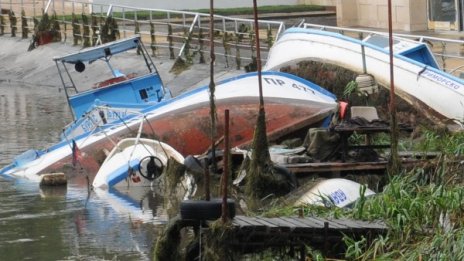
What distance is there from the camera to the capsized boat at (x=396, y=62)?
18781 mm

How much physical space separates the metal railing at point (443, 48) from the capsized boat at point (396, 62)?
1.65ft

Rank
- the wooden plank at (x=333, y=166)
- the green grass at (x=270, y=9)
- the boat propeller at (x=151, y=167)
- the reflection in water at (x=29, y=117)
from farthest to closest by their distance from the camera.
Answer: the green grass at (x=270, y=9) < the reflection in water at (x=29, y=117) < the boat propeller at (x=151, y=167) < the wooden plank at (x=333, y=166)

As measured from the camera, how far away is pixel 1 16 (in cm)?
4219

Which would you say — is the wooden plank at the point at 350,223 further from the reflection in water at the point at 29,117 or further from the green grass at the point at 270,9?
the green grass at the point at 270,9

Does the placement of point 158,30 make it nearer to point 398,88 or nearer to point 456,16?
point 456,16

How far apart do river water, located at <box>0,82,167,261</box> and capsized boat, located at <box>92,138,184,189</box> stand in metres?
0.21

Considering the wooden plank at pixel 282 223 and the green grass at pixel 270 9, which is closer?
the wooden plank at pixel 282 223

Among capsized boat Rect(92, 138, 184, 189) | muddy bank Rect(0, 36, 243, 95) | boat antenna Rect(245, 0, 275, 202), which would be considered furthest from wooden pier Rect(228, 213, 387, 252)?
muddy bank Rect(0, 36, 243, 95)

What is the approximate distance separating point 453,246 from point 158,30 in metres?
28.1

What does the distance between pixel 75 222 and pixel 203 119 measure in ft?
14.4

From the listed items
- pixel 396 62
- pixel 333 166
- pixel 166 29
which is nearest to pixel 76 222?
pixel 333 166

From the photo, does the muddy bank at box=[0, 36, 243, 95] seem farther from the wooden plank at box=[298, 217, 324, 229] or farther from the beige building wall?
the wooden plank at box=[298, 217, 324, 229]

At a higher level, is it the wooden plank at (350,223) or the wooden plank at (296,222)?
the wooden plank at (296,222)

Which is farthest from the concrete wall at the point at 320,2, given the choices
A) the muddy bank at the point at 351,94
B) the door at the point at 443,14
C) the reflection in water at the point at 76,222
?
the reflection in water at the point at 76,222
